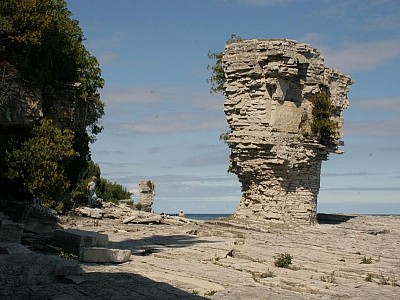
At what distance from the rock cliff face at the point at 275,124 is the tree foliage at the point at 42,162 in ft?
22.9

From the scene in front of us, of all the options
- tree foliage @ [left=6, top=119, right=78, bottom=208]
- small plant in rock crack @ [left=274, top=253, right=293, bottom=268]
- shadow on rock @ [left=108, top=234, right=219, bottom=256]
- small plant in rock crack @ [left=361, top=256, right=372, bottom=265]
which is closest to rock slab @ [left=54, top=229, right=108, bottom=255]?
shadow on rock @ [left=108, top=234, right=219, bottom=256]

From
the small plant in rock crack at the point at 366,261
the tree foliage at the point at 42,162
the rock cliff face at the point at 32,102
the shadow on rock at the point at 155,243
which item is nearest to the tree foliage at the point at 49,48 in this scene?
the rock cliff face at the point at 32,102

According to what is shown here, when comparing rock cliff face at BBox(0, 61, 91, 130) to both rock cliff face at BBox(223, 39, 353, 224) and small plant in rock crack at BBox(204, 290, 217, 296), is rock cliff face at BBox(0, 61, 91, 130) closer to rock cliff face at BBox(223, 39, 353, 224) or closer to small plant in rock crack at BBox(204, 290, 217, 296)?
rock cliff face at BBox(223, 39, 353, 224)

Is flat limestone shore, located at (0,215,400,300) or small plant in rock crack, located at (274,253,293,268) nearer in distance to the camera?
flat limestone shore, located at (0,215,400,300)

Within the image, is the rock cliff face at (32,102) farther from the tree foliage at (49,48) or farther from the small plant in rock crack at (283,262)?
the small plant in rock crack at (283,262)

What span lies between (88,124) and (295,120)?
34.0ft

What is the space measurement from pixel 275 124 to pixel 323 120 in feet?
7.47

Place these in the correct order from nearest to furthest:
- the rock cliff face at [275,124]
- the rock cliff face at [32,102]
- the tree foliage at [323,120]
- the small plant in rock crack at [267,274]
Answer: the small plant in rock crack at [267,274], the rock cliff face at [32,102], the rock cliff face at [275,124], the tree foliage at [323,120]

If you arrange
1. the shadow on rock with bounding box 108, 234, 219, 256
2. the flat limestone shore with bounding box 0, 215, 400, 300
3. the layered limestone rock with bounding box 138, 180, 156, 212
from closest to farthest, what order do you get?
the flat limestone shore with bounding box 0, 215, 400, 300 < the shadow on rock with bounding box 108, 234, 219, 256 < the layered limestone rock with bounding box 138, 180, 156, 212

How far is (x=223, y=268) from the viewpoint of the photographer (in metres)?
12.8

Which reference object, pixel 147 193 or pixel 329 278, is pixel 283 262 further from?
pixel 147 193

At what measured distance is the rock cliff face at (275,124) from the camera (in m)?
22.8

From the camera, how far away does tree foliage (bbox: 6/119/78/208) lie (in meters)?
22.3

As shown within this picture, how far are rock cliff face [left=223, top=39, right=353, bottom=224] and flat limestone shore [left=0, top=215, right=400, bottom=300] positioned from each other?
6.71 feet
